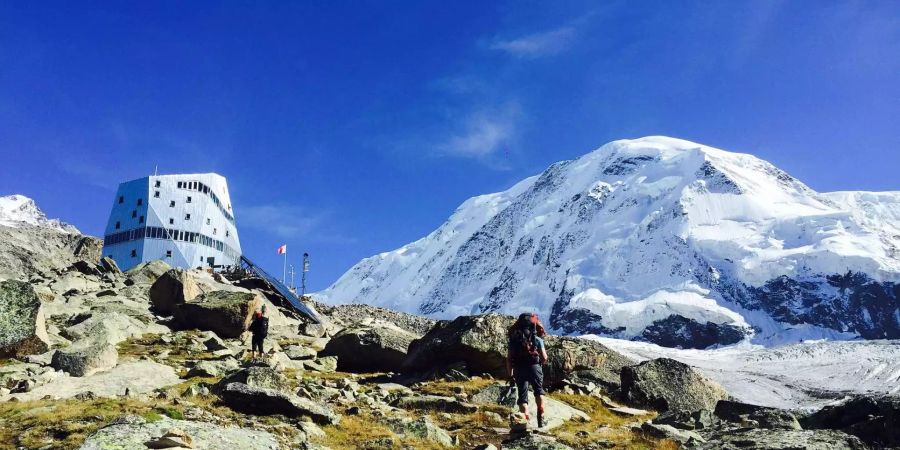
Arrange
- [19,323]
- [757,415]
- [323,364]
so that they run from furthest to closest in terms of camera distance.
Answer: [323,364] < [19,323] < [757,415]

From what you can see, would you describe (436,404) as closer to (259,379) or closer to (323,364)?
Result: (259,379)

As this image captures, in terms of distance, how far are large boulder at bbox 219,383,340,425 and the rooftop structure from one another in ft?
260

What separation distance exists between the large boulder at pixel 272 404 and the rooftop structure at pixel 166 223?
7933cm

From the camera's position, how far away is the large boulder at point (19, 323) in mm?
21828

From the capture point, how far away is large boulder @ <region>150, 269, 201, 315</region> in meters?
36.4

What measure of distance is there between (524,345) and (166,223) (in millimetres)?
83564

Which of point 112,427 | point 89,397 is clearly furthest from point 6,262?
point 112,427

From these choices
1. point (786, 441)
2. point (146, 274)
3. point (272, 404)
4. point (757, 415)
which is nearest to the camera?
point (786, 441)

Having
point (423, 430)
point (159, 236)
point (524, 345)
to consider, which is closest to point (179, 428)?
point (423, 430)

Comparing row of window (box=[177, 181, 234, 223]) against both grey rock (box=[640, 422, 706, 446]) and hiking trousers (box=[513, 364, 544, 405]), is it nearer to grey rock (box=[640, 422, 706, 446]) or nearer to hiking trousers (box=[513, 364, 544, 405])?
hiking trousers (box=[513, 364, 544, 405])

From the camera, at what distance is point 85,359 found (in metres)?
20.2

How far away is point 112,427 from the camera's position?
11938 mm

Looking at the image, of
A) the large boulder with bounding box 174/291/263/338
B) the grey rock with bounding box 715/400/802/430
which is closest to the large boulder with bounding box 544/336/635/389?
the grey rock with bounding box 715/400/802/430

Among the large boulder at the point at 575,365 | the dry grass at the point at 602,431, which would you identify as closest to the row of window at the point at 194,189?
the large boulder at the point at 575,365
